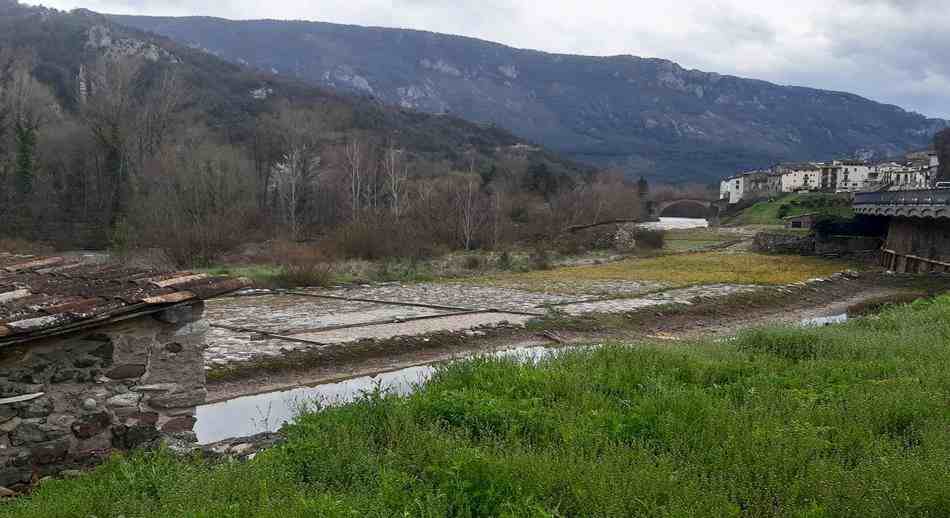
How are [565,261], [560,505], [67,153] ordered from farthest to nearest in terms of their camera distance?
[67,153]
[565,261]
[560,505]

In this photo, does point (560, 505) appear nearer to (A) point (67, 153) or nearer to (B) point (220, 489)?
(B) point (220, 489)

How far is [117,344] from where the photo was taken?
687 centimetres

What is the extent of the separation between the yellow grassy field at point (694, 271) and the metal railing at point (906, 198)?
451 cm

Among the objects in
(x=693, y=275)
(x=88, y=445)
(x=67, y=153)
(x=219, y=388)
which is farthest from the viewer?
(x=67, y=153)

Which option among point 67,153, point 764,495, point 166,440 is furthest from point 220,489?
point 67,153

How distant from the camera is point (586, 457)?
19.8ft

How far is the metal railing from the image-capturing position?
32831 millimetres

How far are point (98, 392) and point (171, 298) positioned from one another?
1132mm

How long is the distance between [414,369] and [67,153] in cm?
5526

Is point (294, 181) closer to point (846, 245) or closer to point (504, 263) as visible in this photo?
point (504, 263)

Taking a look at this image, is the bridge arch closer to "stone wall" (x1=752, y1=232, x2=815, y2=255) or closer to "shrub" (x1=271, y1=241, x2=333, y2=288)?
"stone wall" (x1=752, y1=232, x2=815, y2=255)

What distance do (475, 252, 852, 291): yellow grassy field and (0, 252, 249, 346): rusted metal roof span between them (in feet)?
73.8

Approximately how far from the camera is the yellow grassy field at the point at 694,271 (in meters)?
32.2

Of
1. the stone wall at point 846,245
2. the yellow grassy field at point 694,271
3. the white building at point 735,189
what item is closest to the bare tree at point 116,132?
the yellow grassy field at point 694,271
